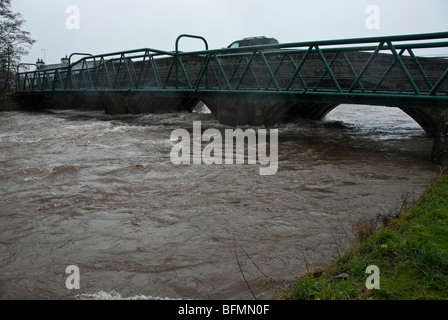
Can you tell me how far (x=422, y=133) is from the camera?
11188 mm

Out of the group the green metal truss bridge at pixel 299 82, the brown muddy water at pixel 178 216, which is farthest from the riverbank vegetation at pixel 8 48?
the brown muddy water at pixel 178 216

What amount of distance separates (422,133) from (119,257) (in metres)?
10.5

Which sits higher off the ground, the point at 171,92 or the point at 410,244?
the point at 171,92

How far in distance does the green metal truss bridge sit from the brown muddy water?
4.30 feet

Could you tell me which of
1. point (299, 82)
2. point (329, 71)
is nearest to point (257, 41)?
point (299, 82)

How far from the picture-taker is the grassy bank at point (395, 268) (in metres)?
2.15

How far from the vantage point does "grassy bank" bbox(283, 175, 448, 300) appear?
215cm

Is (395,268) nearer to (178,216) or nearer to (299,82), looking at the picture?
(178,216)

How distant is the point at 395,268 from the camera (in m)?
2.38

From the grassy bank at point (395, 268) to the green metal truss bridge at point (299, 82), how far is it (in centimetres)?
471

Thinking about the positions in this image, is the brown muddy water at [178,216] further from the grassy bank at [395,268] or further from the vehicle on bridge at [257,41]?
the vehicle on bridge at [257,41]

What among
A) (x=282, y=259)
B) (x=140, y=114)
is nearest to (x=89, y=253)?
(x=282, y=259)

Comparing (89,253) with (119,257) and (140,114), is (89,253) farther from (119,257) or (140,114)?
(140,114)
